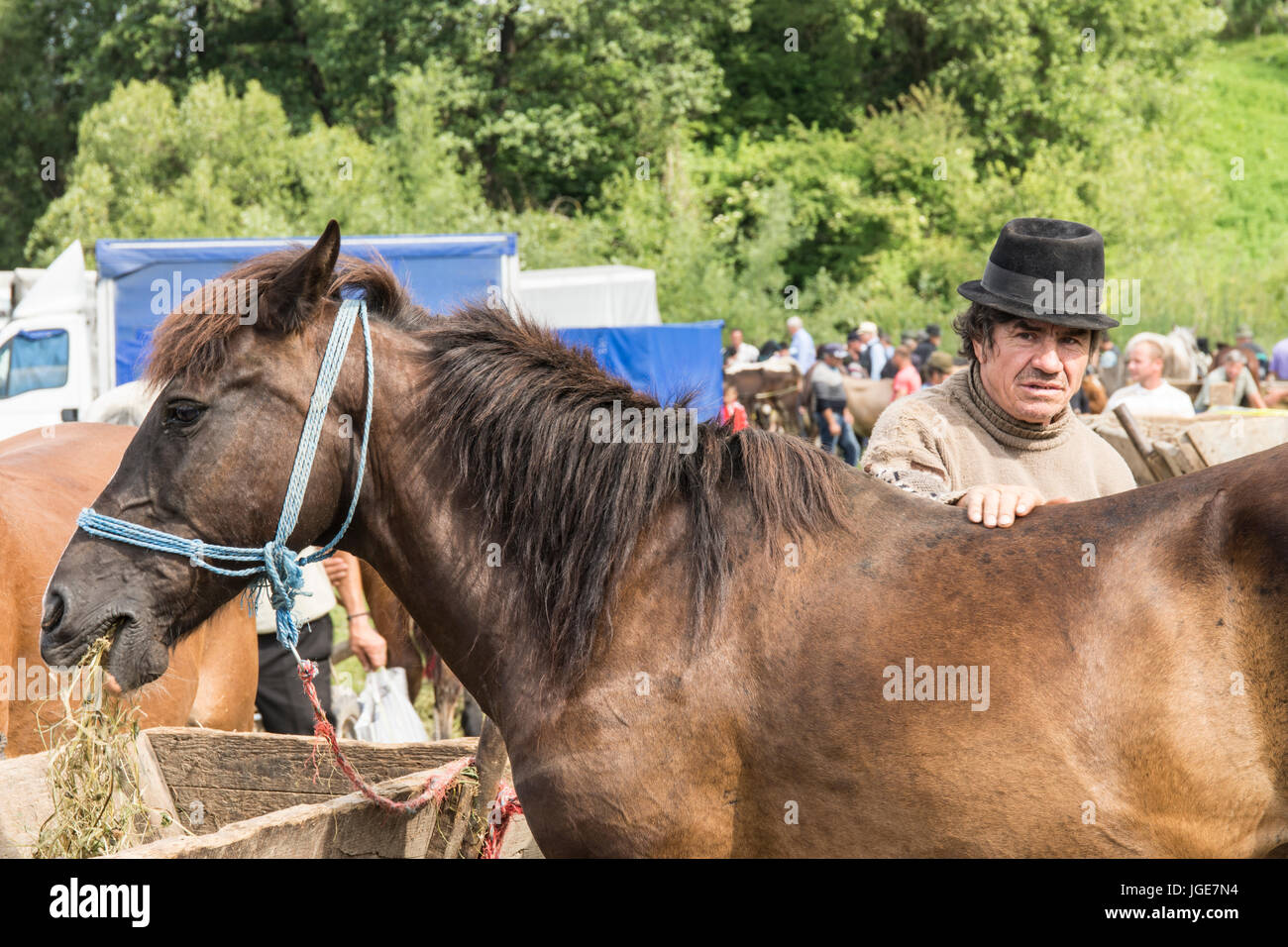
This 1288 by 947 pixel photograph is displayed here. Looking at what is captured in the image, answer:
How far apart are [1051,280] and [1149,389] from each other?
778 cm

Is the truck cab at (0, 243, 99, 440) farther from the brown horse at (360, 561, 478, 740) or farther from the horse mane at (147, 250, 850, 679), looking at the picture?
the horse mane at (147, 250, 850, 679)

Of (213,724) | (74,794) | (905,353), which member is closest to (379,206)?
(905,353)

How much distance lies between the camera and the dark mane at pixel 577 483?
2.50 meters

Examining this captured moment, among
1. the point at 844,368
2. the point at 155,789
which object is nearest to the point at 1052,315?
the point at 155,789

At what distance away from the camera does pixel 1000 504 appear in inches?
99.8

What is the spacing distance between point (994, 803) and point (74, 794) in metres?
2.26

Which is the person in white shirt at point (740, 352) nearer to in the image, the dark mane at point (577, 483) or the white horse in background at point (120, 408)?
the white horse in background at point (120, 408)

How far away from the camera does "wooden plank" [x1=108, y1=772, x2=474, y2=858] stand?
2748mm

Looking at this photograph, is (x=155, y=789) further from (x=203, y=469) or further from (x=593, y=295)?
(x=593, y=295)

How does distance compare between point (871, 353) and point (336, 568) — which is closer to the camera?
point (336, 568)

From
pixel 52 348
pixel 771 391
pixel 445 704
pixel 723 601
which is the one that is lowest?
pixel 771 391

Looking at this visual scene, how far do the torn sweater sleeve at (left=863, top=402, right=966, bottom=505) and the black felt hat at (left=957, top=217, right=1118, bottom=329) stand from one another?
1.21 feet

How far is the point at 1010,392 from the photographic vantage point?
3.16 meters

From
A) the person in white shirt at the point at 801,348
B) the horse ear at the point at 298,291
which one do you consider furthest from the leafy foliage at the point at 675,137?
the horse ear at the point at 298,291
